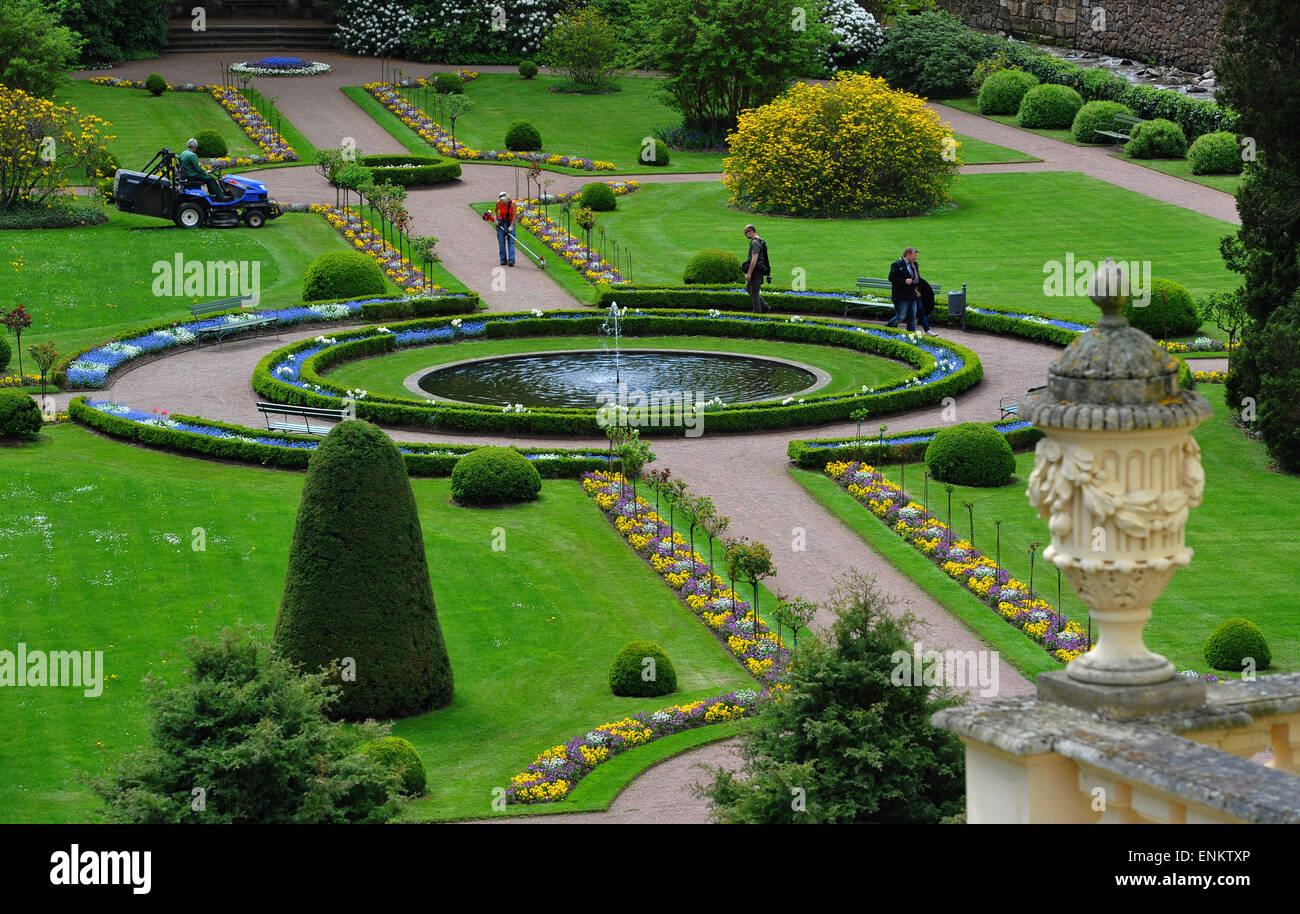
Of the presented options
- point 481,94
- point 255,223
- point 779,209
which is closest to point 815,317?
point 779,209

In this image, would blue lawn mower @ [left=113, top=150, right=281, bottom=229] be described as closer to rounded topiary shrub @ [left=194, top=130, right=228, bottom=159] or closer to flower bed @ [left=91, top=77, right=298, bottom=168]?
flower bed @ [left=91, top=77, right=298, bottom=168]

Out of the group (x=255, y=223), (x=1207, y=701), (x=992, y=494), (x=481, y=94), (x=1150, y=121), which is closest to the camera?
(x=1207, y=701)

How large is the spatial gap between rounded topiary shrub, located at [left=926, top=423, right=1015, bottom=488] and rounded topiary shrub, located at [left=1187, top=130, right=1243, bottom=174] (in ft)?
91.0

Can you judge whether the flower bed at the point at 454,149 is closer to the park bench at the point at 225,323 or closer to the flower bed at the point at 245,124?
the flower bed at the point at 245,124

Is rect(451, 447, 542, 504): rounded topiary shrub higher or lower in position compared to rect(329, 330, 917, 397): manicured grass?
lower

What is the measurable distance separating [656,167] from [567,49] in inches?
483

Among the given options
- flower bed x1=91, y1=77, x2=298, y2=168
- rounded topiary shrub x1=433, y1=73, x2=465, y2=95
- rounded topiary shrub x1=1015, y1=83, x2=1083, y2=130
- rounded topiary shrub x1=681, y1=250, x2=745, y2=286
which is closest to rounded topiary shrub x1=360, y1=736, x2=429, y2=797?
rounded topiary shrub x1=681, y1=250, x2=745, y2=286

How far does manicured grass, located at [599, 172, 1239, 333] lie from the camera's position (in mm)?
42250

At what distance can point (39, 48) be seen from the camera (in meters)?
51.7

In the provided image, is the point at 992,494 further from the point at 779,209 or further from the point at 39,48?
the point at 39,48

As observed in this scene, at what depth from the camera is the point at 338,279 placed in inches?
1560

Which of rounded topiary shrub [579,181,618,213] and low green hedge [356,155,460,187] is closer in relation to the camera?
rounded topiary shrub [579,181,618,213]

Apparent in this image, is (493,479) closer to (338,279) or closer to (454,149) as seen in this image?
(338,279)

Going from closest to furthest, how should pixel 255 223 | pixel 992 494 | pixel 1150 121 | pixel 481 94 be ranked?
pixel 992 494 → pixel 255 223 → pixel 1150 121 → pixel 481 94
